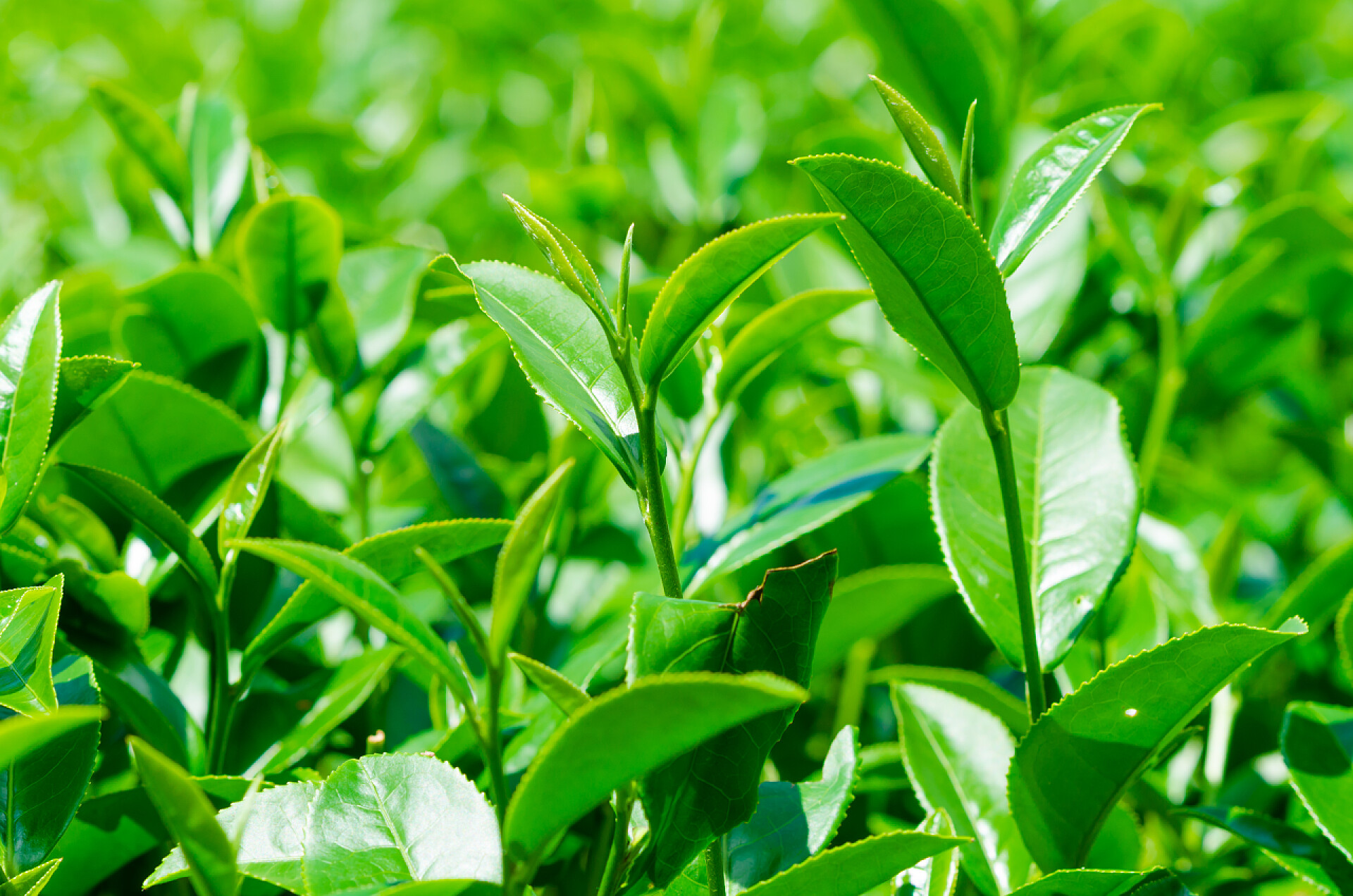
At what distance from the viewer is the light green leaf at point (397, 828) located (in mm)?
563

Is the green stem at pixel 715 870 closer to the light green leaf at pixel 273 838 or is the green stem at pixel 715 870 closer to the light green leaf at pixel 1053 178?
the light green leaf at pixel 273 838

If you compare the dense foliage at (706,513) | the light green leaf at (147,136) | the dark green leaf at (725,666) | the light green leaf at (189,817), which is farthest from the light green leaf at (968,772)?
the light green leaf at (147,136)

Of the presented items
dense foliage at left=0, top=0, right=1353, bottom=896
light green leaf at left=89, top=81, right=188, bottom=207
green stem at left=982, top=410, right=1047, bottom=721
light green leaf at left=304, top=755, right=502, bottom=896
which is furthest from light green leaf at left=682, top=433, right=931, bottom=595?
light green leaf at left=89, top=81, right=188, bottom=207

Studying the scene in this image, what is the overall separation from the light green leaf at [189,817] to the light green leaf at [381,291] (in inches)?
23.4

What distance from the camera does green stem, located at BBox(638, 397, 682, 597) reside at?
1.94ft

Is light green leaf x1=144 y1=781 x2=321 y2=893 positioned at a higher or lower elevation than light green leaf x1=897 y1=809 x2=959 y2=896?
higher

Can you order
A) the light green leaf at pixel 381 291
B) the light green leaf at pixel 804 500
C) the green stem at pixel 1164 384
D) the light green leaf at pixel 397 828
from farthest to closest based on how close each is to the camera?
1. the green stem at pixel 1164 384
2. the light green leaf at pixel 381 291
3. the light green leaf at pixel 804 500
4. the light green leaf at pixel 397 828

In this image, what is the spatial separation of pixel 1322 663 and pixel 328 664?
3.32 ft

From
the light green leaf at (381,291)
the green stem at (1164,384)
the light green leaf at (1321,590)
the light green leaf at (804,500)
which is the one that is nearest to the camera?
the light green leaf at (804,500)

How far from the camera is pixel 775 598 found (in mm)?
570

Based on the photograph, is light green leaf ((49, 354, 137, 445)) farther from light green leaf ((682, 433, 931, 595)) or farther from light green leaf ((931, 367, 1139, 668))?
light green leaf ((931, 367, 1139, 668))

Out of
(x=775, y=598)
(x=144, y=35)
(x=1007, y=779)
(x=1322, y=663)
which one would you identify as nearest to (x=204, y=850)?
(x=775, y=598)

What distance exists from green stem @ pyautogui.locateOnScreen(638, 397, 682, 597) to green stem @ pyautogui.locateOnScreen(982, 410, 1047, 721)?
0.21m

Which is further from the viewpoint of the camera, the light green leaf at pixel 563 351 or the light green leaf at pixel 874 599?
the light green leaf at pixel 874 599
